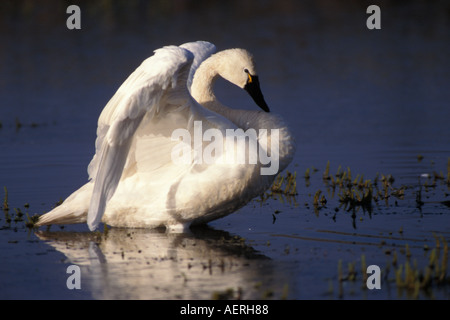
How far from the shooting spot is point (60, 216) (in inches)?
322

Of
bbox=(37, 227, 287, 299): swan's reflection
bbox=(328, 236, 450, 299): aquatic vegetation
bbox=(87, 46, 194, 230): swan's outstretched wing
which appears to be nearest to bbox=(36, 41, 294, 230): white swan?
bbox=(87, 46, 194, 230): swan's outstretched wing

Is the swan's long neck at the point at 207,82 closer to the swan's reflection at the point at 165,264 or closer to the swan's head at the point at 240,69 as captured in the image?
the swan's head at the point at 240,69

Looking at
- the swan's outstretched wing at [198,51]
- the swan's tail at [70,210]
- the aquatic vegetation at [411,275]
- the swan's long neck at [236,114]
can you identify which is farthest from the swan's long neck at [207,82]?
the aquatic vegetation at [411,275]

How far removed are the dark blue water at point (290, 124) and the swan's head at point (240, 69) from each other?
4.42ft

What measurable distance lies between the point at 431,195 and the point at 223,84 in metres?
8.54

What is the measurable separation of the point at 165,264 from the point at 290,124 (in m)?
2.08

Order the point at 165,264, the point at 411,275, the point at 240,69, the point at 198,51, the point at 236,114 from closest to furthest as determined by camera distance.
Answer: the point at 411,275
the point at 165,264
the point at 236,114
the point at 240,69
the point at 198,51

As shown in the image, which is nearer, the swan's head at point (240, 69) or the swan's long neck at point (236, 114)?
the swan's long neck at point (236, 114)

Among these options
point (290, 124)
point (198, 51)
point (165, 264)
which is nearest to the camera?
point (165, 264)

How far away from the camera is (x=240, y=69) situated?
849 centimetres

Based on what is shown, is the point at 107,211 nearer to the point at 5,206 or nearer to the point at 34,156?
the point at 5,206

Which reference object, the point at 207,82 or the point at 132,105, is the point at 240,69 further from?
the point at 132,105

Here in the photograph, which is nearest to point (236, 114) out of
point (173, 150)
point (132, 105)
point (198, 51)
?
point (173, 150)

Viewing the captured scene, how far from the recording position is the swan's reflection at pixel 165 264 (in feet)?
20.3
